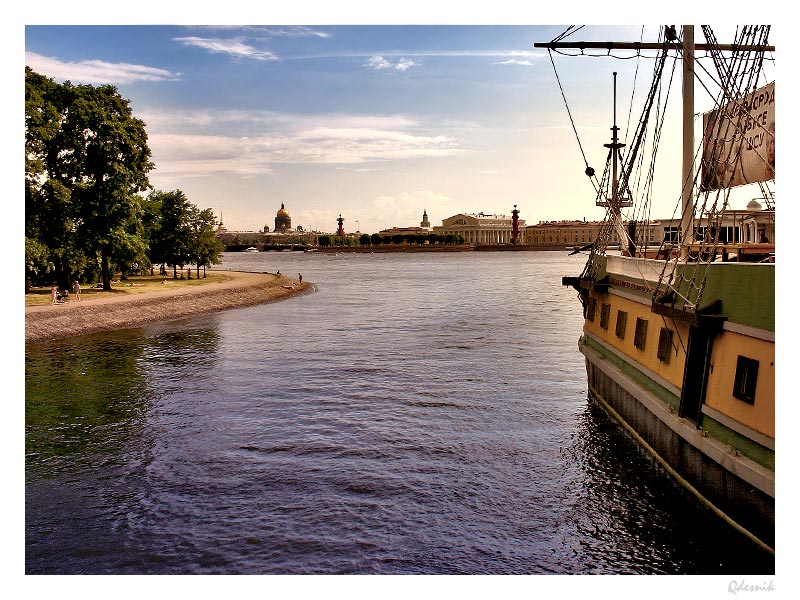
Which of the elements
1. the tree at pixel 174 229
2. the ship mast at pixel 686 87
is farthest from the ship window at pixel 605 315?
the tree at pixel 174 229

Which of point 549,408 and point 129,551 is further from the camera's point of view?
point 549,408

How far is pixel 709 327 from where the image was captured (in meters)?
14.0

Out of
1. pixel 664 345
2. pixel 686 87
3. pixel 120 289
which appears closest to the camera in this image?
pixel 664 345

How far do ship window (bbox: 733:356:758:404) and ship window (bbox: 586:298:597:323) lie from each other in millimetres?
13410

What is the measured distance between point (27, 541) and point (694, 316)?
1359 centimetres

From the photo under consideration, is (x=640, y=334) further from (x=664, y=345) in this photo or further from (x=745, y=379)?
(x=745, y=379)

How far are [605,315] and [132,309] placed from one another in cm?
3814

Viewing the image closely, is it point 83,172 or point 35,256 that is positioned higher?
point 83,172

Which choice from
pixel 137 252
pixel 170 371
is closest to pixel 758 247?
pixel 170 371

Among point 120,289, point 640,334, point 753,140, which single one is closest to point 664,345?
point 640,334

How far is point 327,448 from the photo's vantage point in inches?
819

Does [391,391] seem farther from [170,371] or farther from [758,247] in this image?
[758,247]

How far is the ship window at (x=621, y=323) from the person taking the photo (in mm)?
21908

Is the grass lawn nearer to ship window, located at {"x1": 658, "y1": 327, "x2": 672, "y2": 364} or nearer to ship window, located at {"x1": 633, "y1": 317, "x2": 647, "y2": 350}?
ship window, located at {"x1": 633, "y1": 317, "x2": 647, "y2": 350}
